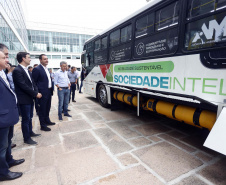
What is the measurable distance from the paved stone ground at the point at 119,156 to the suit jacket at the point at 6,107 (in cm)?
98

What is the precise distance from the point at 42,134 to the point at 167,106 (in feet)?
11.3

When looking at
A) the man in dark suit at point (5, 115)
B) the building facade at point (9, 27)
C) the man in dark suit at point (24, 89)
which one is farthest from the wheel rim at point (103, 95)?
the building facade at point (9, 27)

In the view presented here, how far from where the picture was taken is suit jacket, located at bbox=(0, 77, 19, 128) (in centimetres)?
198

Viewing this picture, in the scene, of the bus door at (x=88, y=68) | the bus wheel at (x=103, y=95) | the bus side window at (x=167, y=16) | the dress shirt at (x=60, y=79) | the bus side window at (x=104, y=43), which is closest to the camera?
the bus side window at (x=167, y=16)

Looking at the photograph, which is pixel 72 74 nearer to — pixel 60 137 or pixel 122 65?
pixel 122 65

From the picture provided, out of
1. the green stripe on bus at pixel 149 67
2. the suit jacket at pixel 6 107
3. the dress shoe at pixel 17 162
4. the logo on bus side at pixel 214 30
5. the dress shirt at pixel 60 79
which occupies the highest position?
the logo on bus side at pixel 214 30

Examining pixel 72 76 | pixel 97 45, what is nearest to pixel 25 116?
pixel 72 76

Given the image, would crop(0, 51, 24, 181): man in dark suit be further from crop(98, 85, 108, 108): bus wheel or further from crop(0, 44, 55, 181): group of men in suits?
crop(98, 85, 108, 108): bus wheel

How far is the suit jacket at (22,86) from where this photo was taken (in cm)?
312

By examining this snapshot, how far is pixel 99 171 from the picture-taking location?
2.40 metres

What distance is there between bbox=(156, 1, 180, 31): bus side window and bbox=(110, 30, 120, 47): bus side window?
1.87 meters

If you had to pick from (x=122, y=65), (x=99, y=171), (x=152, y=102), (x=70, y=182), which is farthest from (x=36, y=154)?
(x=122, y=65)

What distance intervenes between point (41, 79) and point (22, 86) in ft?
2.92

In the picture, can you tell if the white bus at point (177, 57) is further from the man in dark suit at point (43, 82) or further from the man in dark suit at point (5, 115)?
the man in dark suit at point (5, 115)
